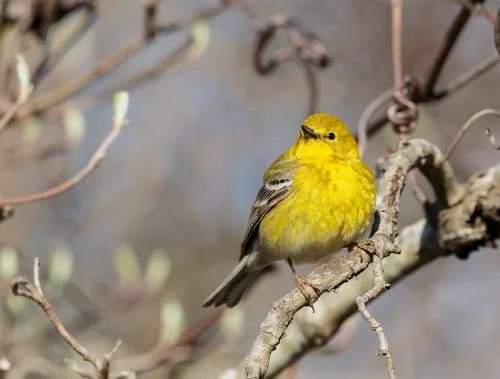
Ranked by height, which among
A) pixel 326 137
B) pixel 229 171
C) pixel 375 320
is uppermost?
pixel 229 171

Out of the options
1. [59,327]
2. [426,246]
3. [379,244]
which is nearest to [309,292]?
[379,244]

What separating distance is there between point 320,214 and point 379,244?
49.0 inches

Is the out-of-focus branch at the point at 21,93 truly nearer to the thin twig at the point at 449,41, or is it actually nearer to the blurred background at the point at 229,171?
the thin twig at the point at 449,41

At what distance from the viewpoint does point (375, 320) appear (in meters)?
1.87

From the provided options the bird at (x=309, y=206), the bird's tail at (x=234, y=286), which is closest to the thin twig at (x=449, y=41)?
the bird at (x=309, y=206)

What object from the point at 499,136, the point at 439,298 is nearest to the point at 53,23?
the point at 439,298

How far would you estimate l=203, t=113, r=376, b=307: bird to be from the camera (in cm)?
364

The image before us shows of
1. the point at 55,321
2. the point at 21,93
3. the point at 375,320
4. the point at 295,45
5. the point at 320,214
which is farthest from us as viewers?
the point at 295,45

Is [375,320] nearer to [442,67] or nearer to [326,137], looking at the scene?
[442,67]

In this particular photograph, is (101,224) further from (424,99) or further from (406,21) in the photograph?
(424,99)

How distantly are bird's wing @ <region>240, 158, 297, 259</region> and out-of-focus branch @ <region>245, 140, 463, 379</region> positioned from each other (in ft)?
2.85

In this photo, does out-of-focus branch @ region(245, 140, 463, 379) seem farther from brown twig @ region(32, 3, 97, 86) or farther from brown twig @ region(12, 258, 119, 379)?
brown twig @ region(32, 3, 97, 86)

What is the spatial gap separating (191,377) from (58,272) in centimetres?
203

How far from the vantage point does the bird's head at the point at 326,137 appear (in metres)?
3.97
